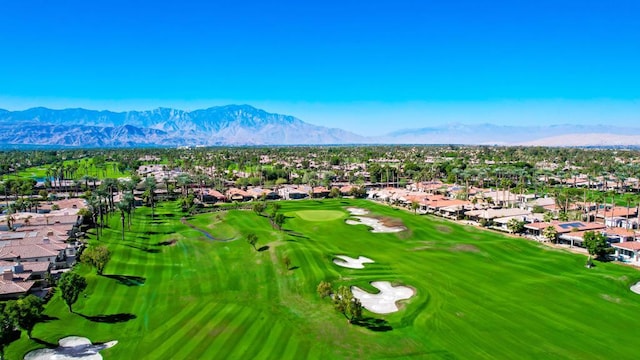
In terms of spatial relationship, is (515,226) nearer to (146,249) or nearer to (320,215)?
(320,215)

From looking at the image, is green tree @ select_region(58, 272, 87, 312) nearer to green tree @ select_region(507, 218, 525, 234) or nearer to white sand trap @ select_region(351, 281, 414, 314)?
white sand trap @ select_region(351, 281, 414, 314)

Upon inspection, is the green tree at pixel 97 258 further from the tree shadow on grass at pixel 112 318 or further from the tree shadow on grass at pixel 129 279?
the tree shadow on grass at pixel 112 318

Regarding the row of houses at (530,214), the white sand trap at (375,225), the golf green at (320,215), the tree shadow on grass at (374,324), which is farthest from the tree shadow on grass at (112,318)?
the row of houses at (530,214)

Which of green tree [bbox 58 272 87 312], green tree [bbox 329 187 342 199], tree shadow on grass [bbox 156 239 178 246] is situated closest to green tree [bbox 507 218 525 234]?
tree shadow on grass [bbox 156 239 178 246]

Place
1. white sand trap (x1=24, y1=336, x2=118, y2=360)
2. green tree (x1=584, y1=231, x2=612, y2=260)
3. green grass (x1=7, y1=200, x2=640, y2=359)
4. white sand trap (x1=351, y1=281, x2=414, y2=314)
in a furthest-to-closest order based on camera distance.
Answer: green tree (x1=584, y1=231, x2=612, y2=260)
white sand trap (x1=351, y1=281, x2=414, y2=314)
green grass (x1=7, y1=200, x2=640, y2=359)
white sand trap (x1=24, y1=336, x2=118, y2=360)

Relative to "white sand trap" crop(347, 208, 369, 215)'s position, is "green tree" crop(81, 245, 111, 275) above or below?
above

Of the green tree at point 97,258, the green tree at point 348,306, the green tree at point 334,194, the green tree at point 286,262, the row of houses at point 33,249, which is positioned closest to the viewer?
the green tree at point 348,306
